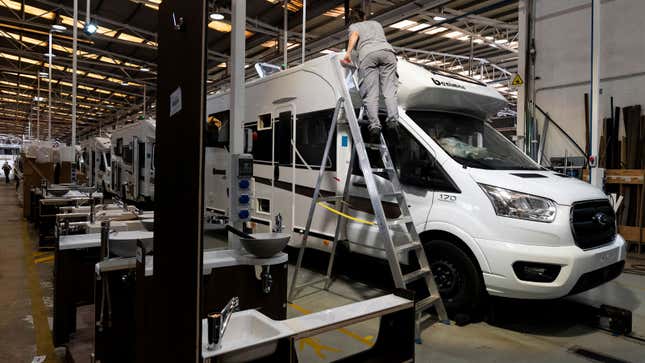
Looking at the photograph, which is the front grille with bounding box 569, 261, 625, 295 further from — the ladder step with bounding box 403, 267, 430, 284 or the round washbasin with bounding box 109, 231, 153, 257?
the round washbasin with bounding box 109, 231, 153, 257

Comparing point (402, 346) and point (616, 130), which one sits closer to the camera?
point (402, 346)

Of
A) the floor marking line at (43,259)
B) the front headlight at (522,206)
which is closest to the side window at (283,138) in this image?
the front headlight at (522,206)

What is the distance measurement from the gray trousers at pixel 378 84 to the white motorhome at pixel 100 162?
12.9 m

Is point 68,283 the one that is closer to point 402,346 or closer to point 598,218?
point 402,346

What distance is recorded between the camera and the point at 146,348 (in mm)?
1456

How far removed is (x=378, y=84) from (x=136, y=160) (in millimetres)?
9160

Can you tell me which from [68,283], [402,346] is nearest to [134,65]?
[68,283]

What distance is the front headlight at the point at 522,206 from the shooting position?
3.51 metres

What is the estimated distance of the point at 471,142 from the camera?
15.1 feet

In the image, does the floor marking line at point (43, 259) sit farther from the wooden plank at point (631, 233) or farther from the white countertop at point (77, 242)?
the wooden plank at point (631, 233)

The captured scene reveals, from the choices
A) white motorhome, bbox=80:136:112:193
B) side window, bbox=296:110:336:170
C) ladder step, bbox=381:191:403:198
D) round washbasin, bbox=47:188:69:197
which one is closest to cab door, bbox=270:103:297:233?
side window, bbox=296:110:336:170

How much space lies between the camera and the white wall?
7.04 metres

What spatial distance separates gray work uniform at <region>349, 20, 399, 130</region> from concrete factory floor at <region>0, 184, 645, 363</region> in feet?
6.22

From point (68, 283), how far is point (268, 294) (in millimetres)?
1557
